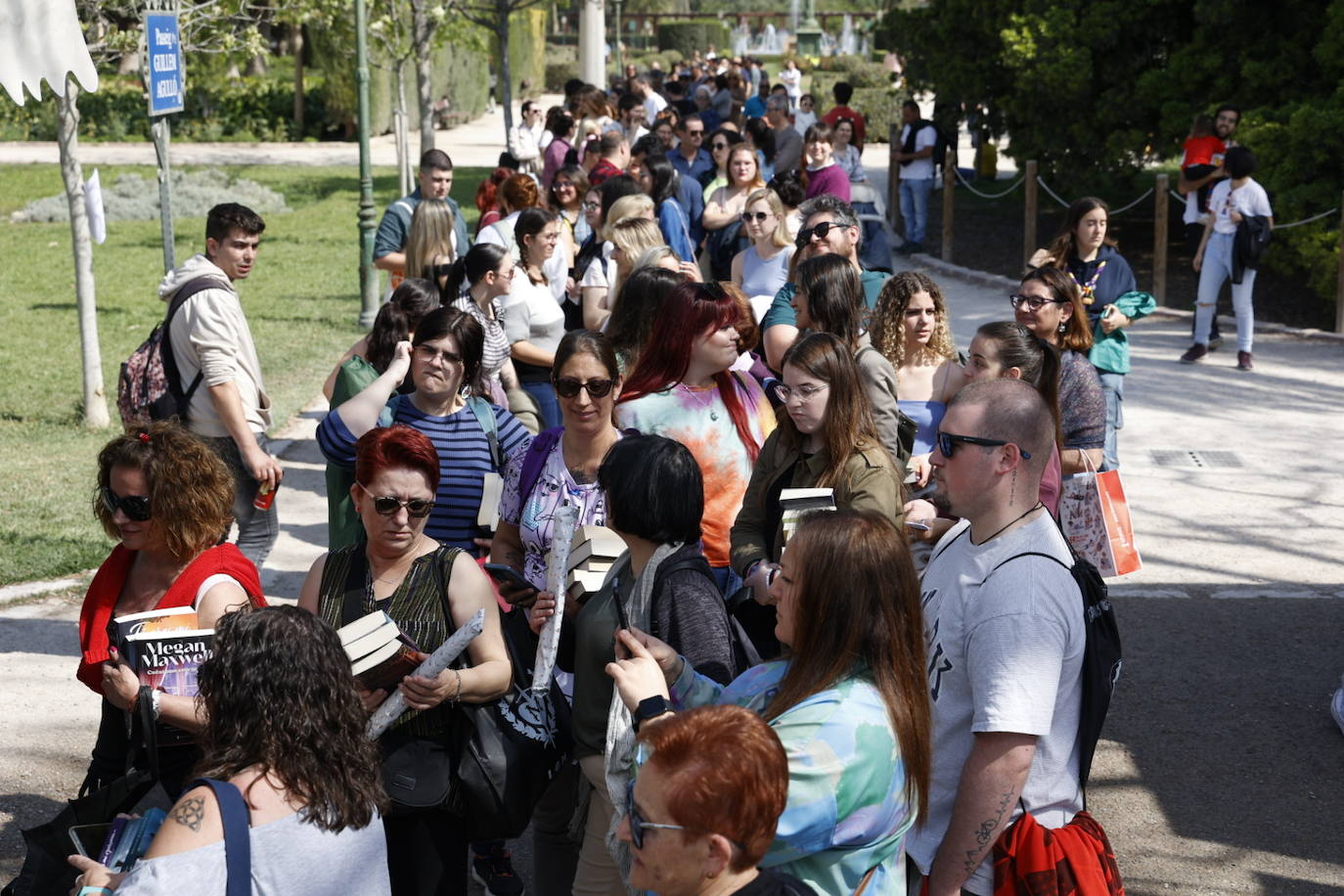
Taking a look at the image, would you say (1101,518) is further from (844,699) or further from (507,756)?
(844,699)

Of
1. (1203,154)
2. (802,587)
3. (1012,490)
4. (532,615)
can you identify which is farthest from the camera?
(1203,154)

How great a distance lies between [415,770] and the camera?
3.72 m

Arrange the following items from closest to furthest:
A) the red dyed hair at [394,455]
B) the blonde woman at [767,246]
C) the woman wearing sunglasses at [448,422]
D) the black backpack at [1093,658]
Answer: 1. the black backpack at [1093,658]
2. the red dyed hair at [394,455]
3. the woman wearing sunglasses at [448,422]
4. the blonde woman at [767,246]

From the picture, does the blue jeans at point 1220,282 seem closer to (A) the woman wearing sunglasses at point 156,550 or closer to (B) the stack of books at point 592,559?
(B) the stack of books at point 592,559

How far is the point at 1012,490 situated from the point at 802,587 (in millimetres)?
672

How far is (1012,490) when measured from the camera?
3.26m

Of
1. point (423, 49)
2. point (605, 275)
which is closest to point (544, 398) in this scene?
point (605, 275)

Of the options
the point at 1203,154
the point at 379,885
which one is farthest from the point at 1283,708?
the point at 1203,154

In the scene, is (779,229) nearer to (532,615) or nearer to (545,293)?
(545,293)

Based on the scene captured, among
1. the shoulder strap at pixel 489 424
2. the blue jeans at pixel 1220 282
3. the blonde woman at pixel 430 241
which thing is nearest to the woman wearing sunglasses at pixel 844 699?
the shoulder strap at pixel 489 424

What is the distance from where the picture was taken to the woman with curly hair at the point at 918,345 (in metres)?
5.80

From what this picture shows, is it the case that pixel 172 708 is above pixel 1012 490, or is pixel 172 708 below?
below

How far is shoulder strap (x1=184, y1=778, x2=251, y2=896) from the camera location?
8.86 ft

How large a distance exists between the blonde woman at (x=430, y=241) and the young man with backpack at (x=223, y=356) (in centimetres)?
185
